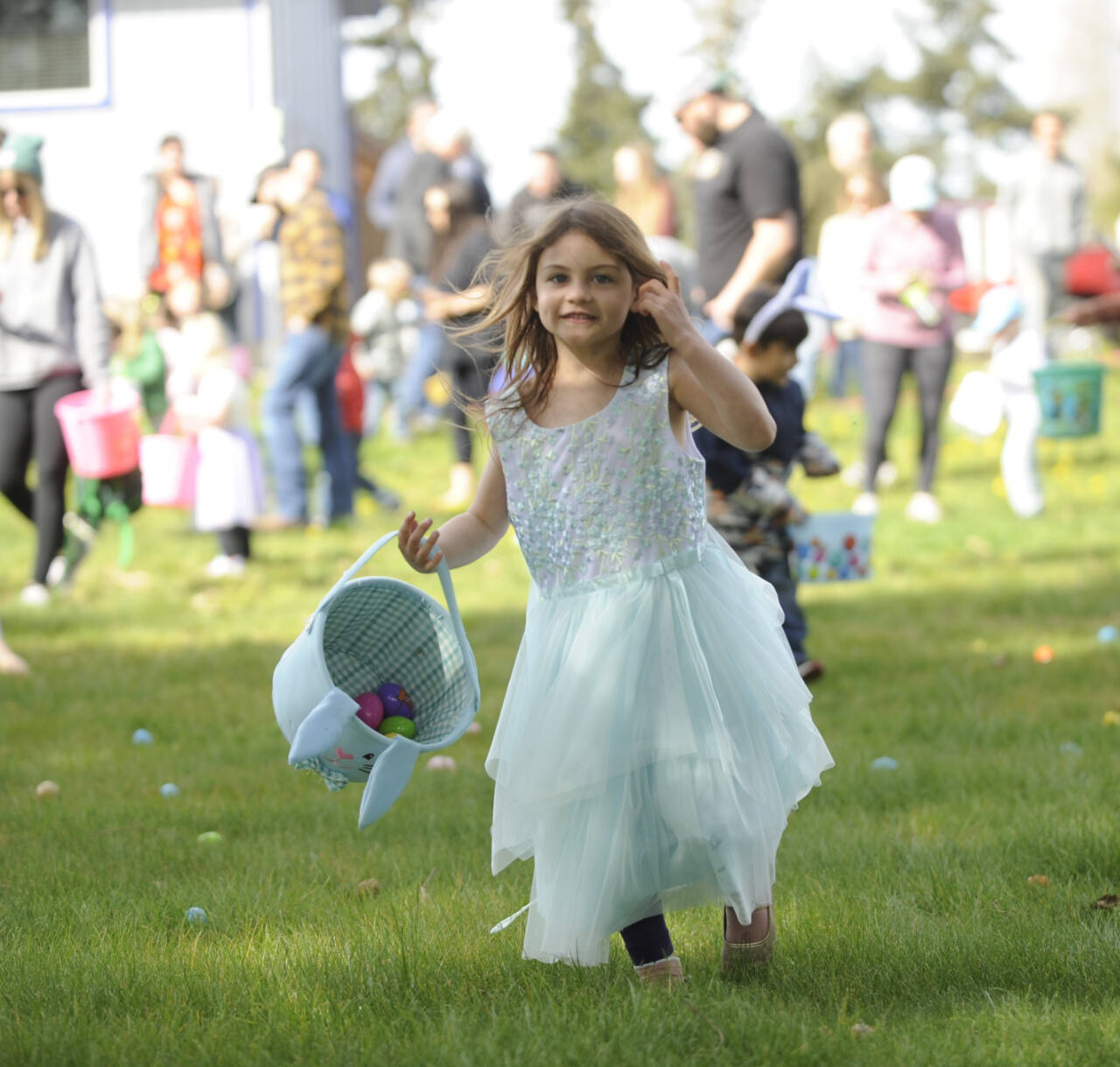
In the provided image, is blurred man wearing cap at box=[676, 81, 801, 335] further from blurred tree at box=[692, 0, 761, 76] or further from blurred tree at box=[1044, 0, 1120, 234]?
blurred tree at box=[1044, 0, 1120, 234]

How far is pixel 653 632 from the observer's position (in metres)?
2.85

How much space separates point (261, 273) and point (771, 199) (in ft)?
36.3

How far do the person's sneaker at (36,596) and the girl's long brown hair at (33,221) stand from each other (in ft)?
5.30

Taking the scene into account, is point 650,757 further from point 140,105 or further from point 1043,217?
point 140,105

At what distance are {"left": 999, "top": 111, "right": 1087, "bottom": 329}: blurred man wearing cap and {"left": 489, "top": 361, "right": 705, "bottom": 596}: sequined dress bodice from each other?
34.9ft

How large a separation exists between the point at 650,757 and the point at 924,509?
6.91 m

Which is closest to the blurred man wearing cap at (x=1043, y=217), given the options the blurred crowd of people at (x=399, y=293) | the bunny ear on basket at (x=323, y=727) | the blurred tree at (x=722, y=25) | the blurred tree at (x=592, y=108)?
the blurred crowd of people at (x=399, y=293)

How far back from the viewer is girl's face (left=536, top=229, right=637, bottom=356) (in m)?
2.96

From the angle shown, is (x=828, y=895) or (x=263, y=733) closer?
(x=828, y=895)

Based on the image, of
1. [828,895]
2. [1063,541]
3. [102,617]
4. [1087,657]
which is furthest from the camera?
[1063,541]

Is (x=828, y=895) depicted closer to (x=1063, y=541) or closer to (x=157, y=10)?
(x=1063, y=541)

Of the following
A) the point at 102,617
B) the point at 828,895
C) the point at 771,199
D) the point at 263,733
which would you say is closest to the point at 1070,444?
the point at 771,199

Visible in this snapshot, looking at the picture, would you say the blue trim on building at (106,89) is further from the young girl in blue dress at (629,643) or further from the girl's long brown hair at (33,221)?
the young girl in blue dress at (629,643)

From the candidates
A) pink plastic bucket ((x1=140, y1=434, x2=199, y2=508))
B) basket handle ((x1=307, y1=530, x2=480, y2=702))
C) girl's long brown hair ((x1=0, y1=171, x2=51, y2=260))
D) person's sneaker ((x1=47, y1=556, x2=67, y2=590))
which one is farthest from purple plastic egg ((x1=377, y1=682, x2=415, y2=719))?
pink plastic bucket ((x1=140, y1=434, x2=199, y2=508))
